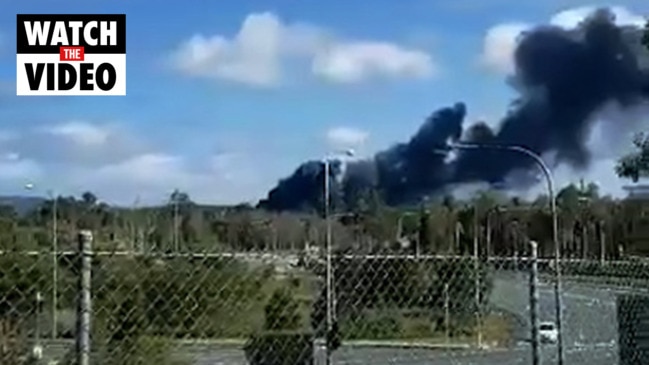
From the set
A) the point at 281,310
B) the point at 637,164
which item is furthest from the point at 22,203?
the point at 637,164

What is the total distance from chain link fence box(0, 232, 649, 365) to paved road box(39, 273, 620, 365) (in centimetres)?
1

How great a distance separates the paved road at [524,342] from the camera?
6.81m

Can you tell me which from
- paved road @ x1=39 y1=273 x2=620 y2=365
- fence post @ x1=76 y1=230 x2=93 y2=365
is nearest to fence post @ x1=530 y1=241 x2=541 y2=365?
paved road @ x1=39 y1=273 x2=620 y2=365

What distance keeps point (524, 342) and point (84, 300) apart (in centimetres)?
317

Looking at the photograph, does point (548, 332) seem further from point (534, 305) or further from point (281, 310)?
point (281, 310)

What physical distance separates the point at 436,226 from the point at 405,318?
455cm

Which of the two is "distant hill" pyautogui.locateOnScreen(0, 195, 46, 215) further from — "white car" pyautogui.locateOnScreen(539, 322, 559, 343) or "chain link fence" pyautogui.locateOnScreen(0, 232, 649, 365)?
"white car" pyautogui.locateOnScreen(539, 322, 559, 343)

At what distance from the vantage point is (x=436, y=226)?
11227 millimetres

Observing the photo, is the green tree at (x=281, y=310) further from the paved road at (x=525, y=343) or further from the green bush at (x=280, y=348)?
the paved road at (x=525, y=343)

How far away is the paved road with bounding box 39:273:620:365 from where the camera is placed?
22.3ft

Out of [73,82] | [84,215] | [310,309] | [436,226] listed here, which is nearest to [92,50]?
[73,82]

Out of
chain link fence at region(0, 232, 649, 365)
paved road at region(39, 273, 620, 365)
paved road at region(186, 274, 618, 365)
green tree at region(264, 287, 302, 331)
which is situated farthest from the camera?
paved road at region(186, 274, 618, 365)

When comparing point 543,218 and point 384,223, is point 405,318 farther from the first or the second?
point 543,218

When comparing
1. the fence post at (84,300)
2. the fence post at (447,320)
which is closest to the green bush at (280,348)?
the fence post at (447,320)
